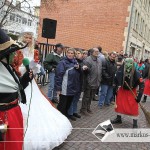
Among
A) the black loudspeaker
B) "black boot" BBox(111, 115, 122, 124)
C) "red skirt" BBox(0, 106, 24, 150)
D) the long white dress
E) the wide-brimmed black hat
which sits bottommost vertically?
"black boot" BBox(111, 115, 122, 124)

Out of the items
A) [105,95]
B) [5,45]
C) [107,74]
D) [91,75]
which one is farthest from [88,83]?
[5,45]

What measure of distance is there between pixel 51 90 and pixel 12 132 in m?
5.78

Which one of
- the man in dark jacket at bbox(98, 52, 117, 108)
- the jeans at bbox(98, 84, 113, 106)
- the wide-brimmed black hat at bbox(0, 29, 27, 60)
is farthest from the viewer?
the jeans at bbox(98, 84, 113, 106)

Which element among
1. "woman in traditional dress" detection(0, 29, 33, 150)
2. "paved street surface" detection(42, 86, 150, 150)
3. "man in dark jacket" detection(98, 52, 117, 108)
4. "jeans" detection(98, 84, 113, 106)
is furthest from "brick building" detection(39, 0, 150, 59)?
"woman in traditional dress" detection(0, 29, 33, 150)

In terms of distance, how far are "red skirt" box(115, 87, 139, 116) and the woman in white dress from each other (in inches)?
66.7

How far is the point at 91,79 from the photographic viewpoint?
766 cm

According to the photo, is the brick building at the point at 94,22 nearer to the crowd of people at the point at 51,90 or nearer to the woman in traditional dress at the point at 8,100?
the crowd of people at the point at 51,90

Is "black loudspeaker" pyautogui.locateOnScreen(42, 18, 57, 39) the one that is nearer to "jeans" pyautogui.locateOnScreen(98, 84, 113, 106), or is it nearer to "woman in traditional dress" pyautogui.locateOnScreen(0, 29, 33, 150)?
"jeans" pyautogui.locateOnScreen(98, 84, 113, 106)

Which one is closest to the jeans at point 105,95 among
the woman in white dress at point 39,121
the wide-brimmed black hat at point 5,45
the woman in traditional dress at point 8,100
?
the woman in white dress at point 39,121

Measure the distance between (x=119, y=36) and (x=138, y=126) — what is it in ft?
47.9

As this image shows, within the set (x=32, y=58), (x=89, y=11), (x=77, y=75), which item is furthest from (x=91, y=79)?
(x=89, y=11)

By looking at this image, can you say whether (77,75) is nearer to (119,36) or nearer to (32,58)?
(32,58)

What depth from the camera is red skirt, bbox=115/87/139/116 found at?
6.62m

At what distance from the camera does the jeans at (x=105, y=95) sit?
29.4ft
